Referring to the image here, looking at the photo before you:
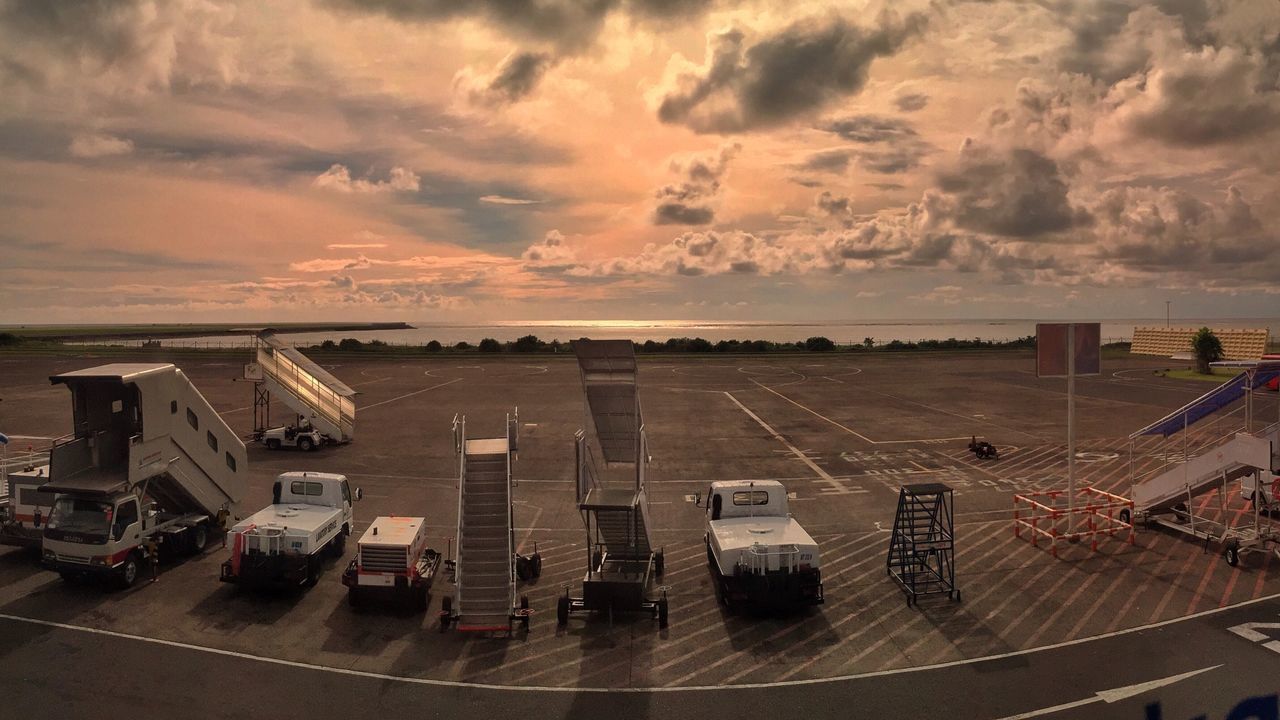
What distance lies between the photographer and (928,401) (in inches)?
2245

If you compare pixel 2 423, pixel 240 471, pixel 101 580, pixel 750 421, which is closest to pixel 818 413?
pixel 750 421

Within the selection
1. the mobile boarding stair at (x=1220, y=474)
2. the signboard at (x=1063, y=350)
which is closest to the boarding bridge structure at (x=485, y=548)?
the signboard at (x=1063, y=350)

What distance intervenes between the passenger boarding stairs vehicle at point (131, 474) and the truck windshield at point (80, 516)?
0.03m

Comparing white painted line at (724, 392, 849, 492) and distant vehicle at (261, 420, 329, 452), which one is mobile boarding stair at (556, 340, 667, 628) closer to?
white painted line at (724, 392, 849, 492)

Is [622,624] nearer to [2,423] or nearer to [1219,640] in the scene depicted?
[1219,640]

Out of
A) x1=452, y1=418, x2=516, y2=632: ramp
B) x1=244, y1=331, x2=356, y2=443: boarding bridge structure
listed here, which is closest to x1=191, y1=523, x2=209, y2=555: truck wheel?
x1=452, y1=418, x2=516, y2=632: ramp

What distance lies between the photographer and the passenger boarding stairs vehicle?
62.3 ft

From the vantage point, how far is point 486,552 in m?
18.5

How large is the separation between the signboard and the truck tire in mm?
29544

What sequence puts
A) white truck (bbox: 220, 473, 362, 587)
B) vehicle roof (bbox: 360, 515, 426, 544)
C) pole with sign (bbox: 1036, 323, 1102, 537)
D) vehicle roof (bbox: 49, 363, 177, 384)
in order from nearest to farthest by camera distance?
vehicle roof (bbox: 360, 515, 426, 544)
white truck (bbox: 220, 473, 362, 587)
vehicle roof (bbox: 49, 363, 177, 384)
pole with sign (bbox: 1036, 323, 1102, 537)

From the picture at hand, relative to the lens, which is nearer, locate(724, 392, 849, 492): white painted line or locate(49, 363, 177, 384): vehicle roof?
locate(49, 363, 177, 384): vehicle roof

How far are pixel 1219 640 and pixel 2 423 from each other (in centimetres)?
6294

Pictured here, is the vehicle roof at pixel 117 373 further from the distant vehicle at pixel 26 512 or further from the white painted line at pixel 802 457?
the white painted line at pixel 802 457

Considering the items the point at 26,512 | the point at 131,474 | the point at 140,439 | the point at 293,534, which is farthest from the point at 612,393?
the point at 26,512
